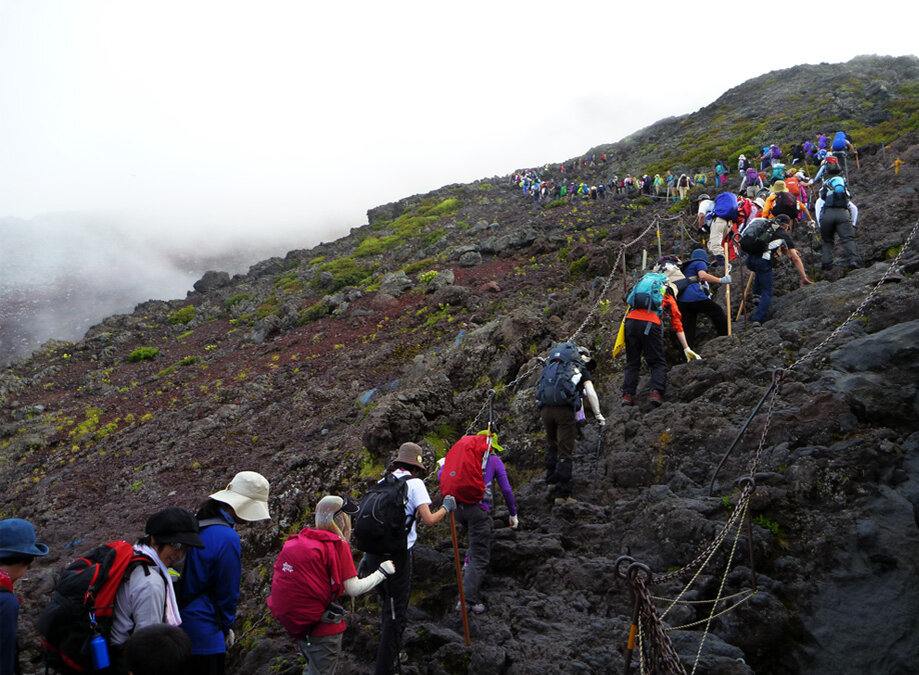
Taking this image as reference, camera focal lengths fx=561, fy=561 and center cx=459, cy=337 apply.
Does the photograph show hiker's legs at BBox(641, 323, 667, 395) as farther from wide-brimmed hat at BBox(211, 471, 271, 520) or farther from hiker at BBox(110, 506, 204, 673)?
hiker at BBox(110, 506, 204, 673)

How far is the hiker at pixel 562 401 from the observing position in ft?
22.9

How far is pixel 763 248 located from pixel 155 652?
29.8 feet

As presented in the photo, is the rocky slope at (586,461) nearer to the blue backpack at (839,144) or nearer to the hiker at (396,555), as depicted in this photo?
the hiker at (396,555)

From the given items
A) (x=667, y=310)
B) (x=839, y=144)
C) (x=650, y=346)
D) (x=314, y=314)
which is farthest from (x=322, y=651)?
(x=314, y=314)

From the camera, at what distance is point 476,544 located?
600cm

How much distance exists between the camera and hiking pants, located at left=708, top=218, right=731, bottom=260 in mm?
10906

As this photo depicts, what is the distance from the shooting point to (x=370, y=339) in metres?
24.1

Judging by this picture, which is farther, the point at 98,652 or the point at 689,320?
the point at 689,320

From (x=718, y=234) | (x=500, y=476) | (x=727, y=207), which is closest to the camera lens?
(x=500, y=476)

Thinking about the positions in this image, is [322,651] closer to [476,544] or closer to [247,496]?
[247,496]

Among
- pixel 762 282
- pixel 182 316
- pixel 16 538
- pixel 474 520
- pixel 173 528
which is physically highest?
pixel 16 538

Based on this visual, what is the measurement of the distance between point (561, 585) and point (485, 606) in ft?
2.69

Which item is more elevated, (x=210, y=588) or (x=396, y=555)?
(x=210, y=588)

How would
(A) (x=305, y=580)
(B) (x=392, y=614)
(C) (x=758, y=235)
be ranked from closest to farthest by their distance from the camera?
Result: (A) (x=305, y=580)
(B) (x=392, y=614)
(C) (x=758, y=235)
